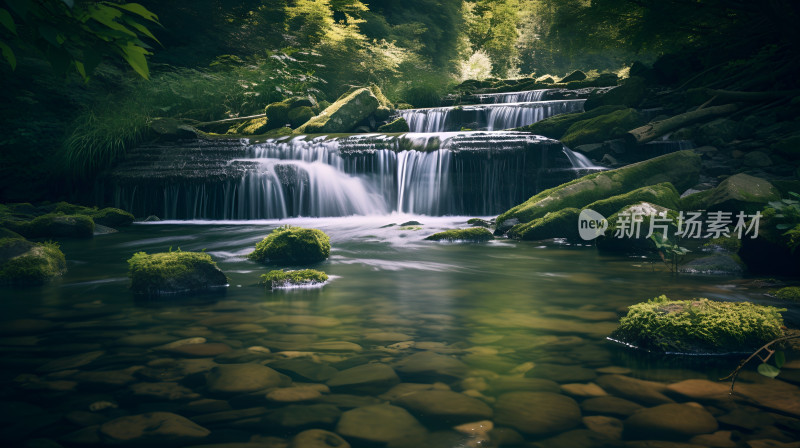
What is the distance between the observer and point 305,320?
4.18m

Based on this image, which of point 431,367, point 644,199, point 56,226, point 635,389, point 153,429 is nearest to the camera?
point 153,429

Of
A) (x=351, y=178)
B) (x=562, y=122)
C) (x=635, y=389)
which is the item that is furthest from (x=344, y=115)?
(x=635, y=389)

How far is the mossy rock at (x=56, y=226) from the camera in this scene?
10.1 metres

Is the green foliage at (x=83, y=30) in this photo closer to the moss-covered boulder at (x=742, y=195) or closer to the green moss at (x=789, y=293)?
the green moss at (x=789, y=293)

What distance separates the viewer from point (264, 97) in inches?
866

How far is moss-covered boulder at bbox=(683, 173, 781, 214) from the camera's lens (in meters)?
7.36

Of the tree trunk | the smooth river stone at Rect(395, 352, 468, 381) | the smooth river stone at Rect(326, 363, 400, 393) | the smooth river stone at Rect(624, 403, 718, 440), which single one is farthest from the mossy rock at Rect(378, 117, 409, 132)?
the smooth river stone at Rect(624, 403, 718, 440)

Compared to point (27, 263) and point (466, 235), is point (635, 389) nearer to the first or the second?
point (27, 263)

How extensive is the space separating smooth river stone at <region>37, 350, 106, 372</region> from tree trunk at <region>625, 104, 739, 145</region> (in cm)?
1248

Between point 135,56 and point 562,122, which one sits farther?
point 562,122

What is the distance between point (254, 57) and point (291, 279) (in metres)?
21.7

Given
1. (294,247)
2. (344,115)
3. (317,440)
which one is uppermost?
(344,115)

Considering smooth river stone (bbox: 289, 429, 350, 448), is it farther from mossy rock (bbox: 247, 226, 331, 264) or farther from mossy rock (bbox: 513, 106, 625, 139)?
mossy rock (bbox: 513, 106, 625, 139)

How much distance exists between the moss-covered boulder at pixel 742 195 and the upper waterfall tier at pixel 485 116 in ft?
34.4
